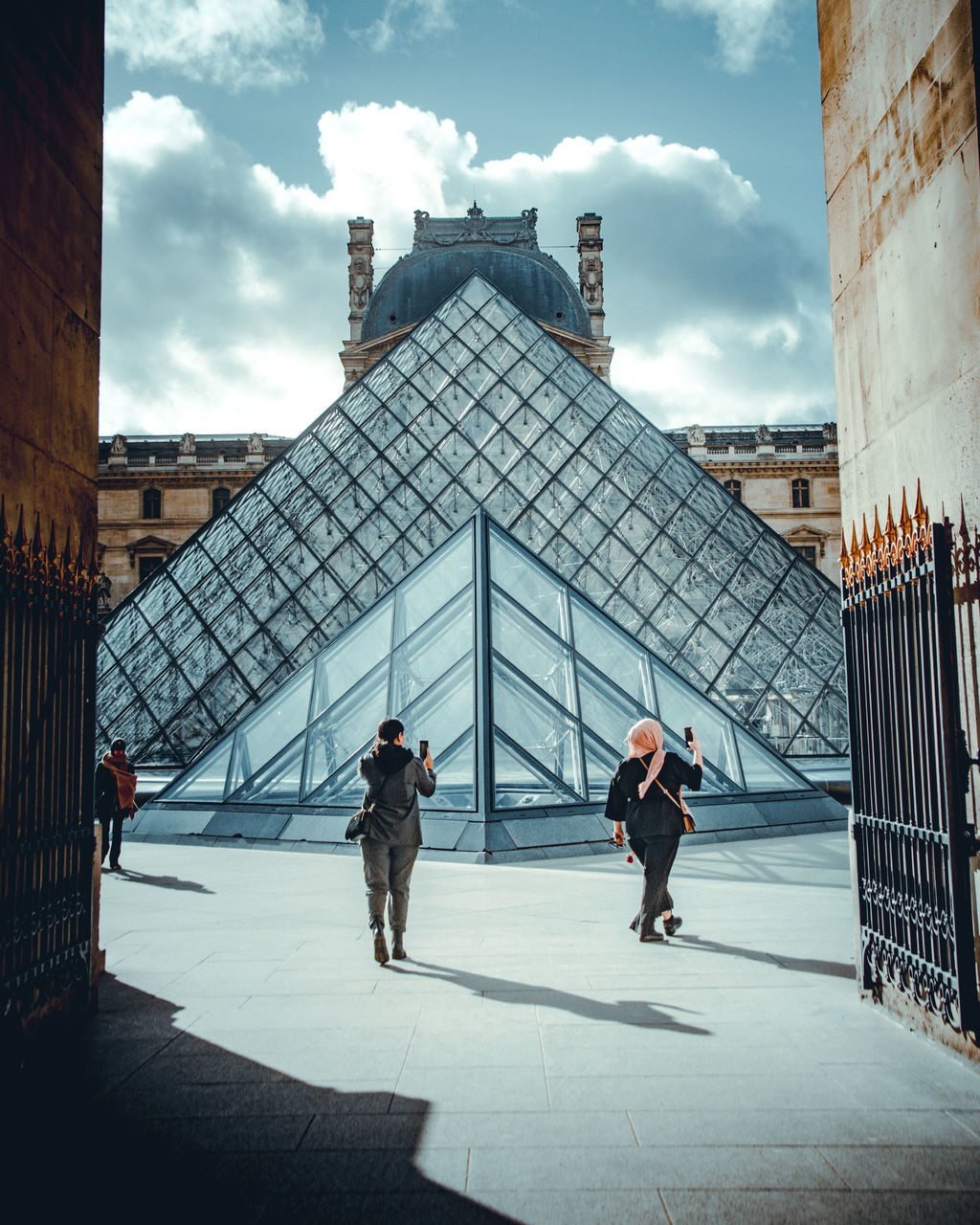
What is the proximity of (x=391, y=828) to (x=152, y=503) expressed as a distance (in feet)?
115

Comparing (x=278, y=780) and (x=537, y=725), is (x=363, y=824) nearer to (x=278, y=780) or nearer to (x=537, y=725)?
(x=537, y=725)

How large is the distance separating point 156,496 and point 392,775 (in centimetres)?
3482

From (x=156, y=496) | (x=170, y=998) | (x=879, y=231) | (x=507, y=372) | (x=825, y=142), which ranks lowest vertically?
(x=170, y=998)

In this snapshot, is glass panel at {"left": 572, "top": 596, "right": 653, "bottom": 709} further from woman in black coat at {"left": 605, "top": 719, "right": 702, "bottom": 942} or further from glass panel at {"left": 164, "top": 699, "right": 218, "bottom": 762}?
glass panel at {"left": 164, "top": 699, "right": 218, "bottom": 762}

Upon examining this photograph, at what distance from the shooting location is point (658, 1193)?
2113 millimetres

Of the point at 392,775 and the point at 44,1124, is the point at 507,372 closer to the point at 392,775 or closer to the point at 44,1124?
the point at 392,775

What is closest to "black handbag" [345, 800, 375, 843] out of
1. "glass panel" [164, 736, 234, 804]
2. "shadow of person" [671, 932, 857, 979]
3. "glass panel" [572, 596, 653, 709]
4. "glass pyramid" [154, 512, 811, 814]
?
"shadow of person" [671, 932, 857, 979]

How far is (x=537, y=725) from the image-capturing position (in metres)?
8.71

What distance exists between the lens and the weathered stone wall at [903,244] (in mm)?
3164

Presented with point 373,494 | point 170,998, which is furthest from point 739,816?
point 373,494

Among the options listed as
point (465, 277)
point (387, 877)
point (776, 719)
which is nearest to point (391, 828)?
point (387, 877)

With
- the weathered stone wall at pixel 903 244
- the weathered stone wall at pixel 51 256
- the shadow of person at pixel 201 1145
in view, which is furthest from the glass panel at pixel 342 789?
the weathered stone wall at pixel 903 244

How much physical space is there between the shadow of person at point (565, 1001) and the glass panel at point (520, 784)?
4007 mm

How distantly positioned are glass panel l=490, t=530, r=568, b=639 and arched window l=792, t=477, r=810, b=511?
28.5m
